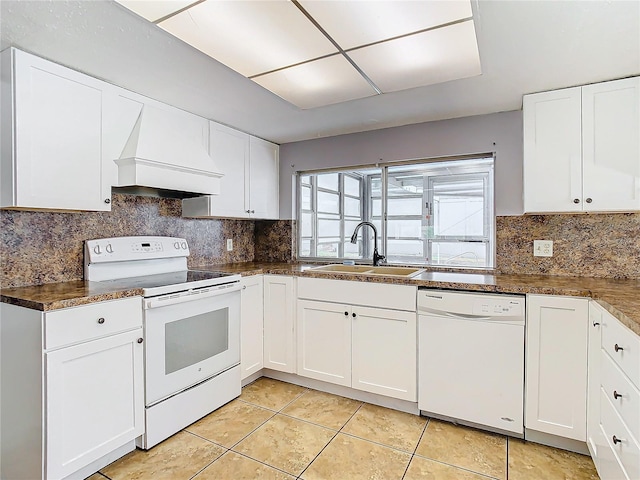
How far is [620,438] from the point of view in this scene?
139 cm

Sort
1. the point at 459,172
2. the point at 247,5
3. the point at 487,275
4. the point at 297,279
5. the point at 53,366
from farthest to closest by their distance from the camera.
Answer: the point at 459,172 → the point at 297,279 → the point at 487,275 → the point at 53,366 → the point at 247,5

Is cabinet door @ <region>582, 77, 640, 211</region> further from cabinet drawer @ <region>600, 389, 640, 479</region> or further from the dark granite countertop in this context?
cabinet drawer @ <region>600, 389, 640, 479</region>

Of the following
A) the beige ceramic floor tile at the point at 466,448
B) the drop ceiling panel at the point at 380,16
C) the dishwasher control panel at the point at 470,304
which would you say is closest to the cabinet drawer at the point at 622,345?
the dishwasher control panel at the point at 470,304

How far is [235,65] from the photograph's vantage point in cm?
183

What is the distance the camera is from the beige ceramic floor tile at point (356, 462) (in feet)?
5.85

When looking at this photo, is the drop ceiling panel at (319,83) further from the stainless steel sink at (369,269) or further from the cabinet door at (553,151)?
the stainless steel sink at (369,269)

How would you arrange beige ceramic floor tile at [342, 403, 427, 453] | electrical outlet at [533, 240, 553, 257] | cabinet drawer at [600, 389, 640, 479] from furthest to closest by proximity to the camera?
electrical outlet at [533, 240, 553, 257] < beige ceramic floor tile at [342, 403, 427, 453] < cabinet drawer at [600, 389, 640, 479]

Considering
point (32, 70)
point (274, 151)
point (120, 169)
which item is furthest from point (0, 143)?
point (274, 151)

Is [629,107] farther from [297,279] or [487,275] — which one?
[297,279]

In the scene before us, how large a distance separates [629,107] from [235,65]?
220 cm

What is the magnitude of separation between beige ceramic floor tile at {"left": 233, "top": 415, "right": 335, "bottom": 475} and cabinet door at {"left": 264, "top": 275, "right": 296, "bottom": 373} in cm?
55

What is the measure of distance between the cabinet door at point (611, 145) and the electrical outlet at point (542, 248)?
1.36 feet

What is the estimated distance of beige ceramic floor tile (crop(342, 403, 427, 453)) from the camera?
6.82ft

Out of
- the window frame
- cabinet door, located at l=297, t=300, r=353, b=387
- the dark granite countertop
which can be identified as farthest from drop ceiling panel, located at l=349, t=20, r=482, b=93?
cabinet door, located at l=297, t=300, r=353, b=387
